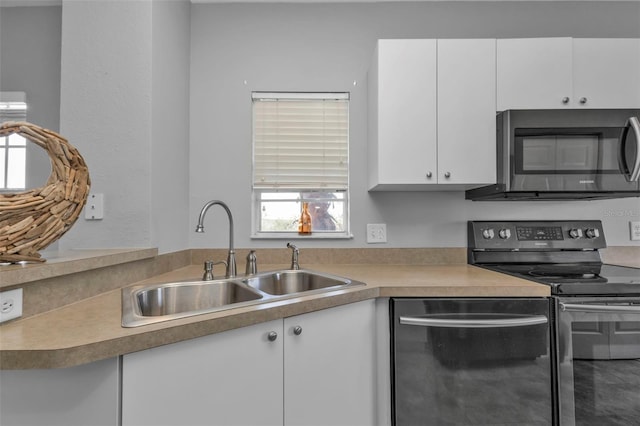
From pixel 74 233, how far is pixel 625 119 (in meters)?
2.70

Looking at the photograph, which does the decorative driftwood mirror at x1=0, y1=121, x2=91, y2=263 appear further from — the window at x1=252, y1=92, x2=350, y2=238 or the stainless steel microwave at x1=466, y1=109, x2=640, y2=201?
the stainless steel microwave at x1=466, y1=109, x2=640, y2=201

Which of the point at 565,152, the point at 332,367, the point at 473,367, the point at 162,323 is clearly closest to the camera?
the point at 162,323

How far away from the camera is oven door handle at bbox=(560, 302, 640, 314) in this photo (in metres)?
1.35

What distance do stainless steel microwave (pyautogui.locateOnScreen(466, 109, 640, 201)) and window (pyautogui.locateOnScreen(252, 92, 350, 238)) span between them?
92cm

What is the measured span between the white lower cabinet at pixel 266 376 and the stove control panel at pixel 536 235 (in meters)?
1.07

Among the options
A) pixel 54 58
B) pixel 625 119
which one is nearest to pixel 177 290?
pixel 54 58

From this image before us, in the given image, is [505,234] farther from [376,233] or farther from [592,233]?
[376,233]

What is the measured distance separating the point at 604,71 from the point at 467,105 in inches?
30.0

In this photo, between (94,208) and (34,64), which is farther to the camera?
(34,64)

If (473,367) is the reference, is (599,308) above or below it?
above

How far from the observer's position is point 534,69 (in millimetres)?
1813

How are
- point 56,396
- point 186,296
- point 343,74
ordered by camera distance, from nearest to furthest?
1. point 56,396
2. point 186,296
3. point 343,74

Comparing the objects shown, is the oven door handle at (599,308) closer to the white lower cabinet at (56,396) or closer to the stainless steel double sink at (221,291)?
the stainless steel double sink at (221,291)

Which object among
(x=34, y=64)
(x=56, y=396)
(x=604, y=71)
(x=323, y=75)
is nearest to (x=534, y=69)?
(x=604, y=71)
